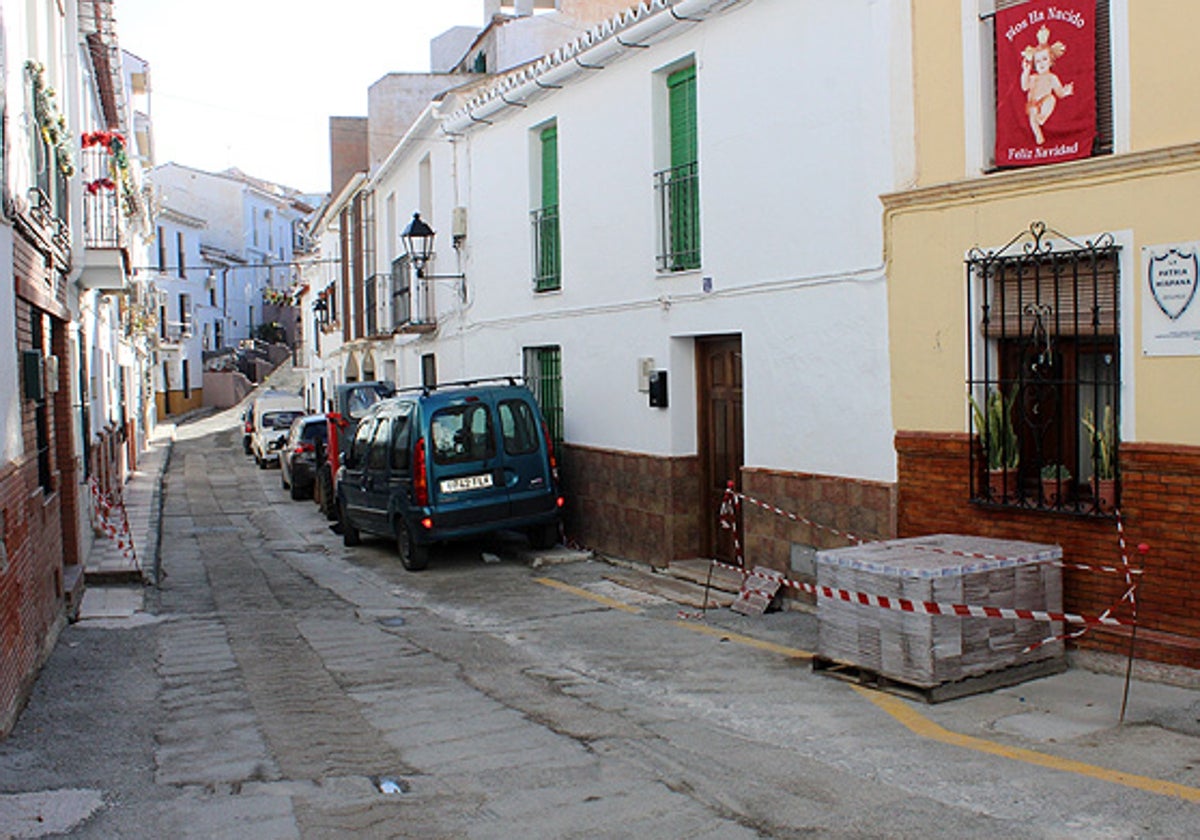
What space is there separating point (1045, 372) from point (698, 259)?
4004mm

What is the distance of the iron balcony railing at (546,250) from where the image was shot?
45.8ft

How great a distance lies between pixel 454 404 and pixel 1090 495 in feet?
22.6

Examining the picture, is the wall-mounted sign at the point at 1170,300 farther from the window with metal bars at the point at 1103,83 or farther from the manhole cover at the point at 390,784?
the manhole cover at the point at 390,784

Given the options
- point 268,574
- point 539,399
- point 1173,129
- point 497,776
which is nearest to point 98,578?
point 268,574

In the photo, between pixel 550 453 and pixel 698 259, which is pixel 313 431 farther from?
pixel 698 259

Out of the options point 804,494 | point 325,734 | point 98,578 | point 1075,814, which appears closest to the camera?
point 1075,814

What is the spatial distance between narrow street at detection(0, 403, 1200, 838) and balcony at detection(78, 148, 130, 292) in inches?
169

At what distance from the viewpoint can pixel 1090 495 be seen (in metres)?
7.47

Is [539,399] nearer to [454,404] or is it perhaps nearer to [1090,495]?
[454,404]

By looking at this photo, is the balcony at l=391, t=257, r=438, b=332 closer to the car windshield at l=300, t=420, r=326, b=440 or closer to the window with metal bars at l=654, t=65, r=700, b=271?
the car windshield at l=300, t=420, r=326, b=440

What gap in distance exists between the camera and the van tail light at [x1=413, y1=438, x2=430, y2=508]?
12.3m

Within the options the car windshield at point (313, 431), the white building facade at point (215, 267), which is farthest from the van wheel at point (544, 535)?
the white building facade at point (215, 267)

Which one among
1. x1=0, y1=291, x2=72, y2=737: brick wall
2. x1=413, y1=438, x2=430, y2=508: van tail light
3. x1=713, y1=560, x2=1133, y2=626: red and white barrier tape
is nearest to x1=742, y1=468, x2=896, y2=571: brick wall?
x1=713, y1=560, x2=1133, y2=626: red and white barrier tape

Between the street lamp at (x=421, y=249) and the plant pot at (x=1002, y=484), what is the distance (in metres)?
10.1
